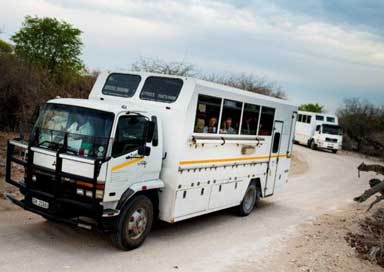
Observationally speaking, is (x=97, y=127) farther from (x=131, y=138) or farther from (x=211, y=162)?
(x=211, y=162)

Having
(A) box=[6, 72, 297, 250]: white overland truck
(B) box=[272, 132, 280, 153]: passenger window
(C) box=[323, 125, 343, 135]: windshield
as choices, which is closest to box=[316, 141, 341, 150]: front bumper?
(C) box=[323, 125, 343, 135]: windshield

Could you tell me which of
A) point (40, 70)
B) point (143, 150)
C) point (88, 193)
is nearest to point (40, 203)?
point (88, 193)

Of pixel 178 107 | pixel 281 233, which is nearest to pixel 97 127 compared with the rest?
pixel 178 107

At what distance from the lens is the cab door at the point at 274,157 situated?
1163cm

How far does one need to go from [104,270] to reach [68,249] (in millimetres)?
963

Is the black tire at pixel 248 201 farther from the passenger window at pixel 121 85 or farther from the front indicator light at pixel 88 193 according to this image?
the front indicator light at pixel 88 193

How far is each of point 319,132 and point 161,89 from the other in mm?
31514

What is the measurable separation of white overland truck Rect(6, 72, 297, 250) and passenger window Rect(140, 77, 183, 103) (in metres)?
0.02

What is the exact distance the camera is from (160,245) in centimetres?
767

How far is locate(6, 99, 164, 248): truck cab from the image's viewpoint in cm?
641

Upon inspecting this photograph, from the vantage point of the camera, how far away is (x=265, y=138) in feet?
36.4

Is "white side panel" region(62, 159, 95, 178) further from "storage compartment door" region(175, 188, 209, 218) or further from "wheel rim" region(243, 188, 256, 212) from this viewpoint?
"wheel rim" region(243, 188, 256, 212)

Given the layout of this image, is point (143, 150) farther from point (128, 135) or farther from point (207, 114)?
point (207, 114)

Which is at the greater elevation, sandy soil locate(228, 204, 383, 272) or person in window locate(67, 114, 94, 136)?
person in window locate(67, 114, 94, 136)
